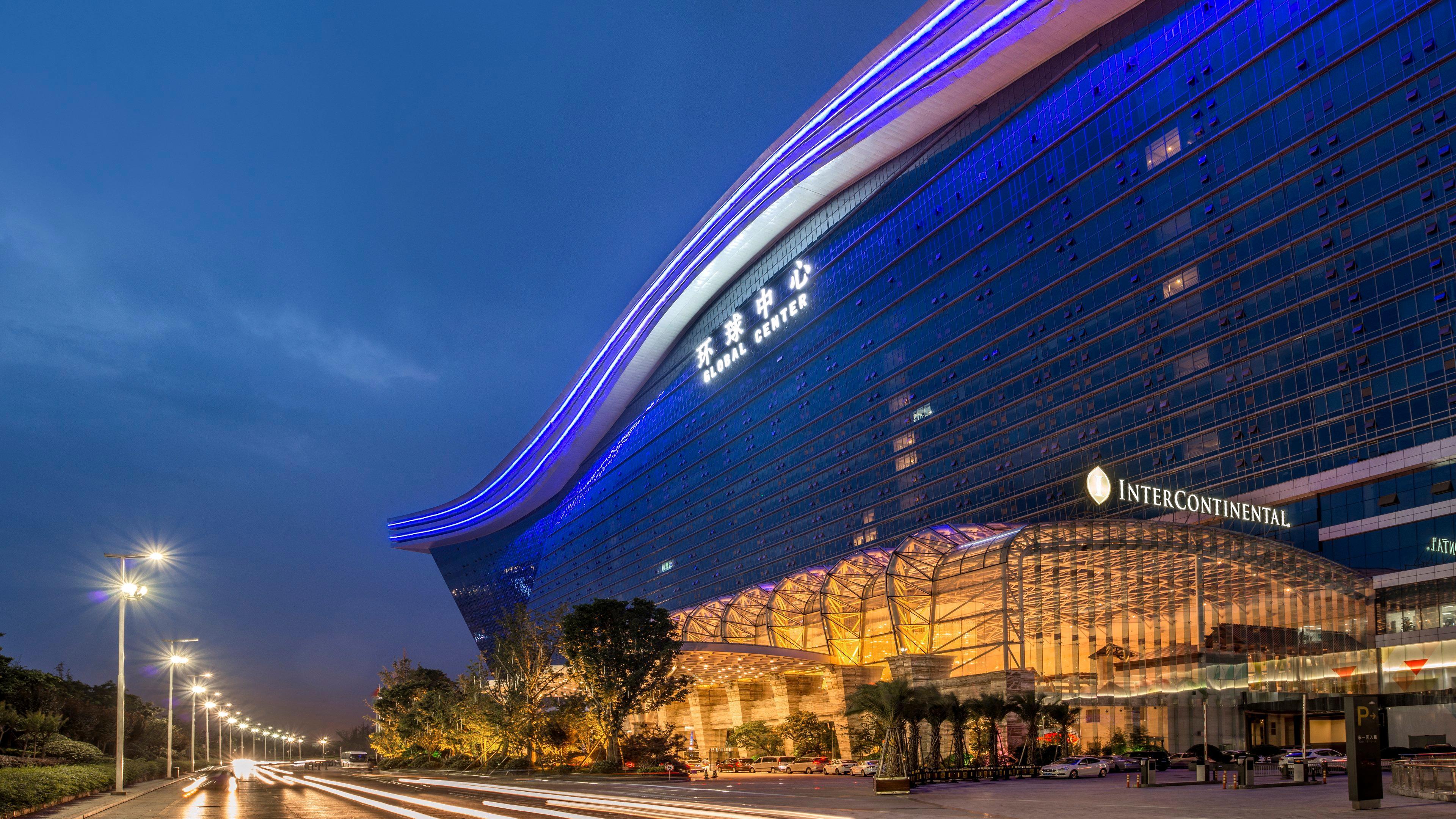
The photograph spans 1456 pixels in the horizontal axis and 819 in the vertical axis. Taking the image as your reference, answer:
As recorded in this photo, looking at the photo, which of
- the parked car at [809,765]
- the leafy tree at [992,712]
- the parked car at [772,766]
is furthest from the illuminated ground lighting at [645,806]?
the parked car at [772,766]

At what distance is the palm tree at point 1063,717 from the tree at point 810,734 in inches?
970

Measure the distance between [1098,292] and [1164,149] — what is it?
37.3ft

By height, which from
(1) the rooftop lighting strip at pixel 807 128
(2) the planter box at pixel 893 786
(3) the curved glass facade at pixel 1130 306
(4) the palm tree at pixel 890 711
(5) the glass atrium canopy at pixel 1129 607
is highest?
(1) the rooftop lighting strip at pixel 807 128

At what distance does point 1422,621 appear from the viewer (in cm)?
6172

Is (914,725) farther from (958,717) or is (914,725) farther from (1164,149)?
(1164,149)

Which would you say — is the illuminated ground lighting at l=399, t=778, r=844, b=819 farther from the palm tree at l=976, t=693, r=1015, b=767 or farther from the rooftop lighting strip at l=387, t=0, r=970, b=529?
the rooftop lighting strip at l=387, t=0, r=970, b=529

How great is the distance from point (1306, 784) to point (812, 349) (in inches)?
3308

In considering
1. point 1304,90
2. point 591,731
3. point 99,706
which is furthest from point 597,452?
point 1304,90

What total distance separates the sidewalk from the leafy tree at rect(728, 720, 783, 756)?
136 feet

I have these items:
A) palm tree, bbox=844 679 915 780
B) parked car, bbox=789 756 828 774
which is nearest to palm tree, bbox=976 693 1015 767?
palm tree, bbox=844 679 915 780

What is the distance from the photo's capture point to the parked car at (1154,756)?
56.4 m

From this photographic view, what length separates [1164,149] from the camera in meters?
76.8

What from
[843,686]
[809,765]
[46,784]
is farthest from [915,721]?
[46,784]

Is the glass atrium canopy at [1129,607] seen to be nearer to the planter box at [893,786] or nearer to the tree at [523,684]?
the planter box at [893,786]
